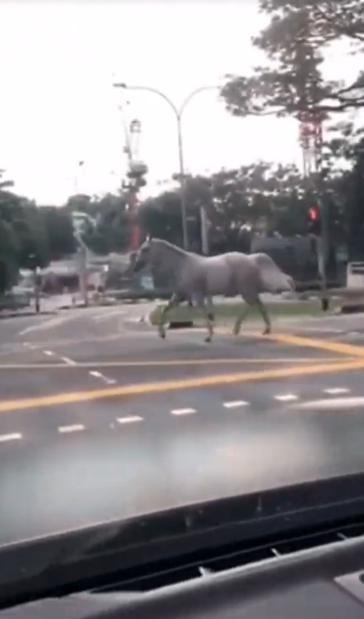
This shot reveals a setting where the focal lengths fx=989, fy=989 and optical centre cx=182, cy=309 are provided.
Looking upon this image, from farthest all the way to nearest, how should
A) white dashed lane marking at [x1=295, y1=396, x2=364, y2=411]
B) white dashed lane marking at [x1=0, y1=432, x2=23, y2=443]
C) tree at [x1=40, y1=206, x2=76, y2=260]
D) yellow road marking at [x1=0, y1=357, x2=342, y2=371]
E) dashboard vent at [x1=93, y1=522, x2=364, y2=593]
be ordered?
white dashed lane marking at [x1=295, y1=396, x2=364, y2=411], yellow road marking at [x1=0, y1=357, x2=342, y2=371], tree at [x1=40, y1=206, x2=76, y2=260], white dashed lane marking at [x1=0, y1=432, x2=23, y2=443], dashboard vent at [x1=93, y1=522, x2=364, y2=593]

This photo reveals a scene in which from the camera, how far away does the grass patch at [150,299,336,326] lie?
236 cm

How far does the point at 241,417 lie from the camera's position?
226cm

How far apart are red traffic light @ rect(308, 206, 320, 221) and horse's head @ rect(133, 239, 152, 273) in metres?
0.38

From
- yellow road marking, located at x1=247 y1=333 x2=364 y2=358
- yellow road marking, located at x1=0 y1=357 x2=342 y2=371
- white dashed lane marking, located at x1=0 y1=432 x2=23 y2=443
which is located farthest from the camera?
yellow road marking, located at x1=247 y1=333 x2=364 y2=358

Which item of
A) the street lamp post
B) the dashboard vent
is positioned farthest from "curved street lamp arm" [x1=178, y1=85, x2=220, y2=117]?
the dashboard vent

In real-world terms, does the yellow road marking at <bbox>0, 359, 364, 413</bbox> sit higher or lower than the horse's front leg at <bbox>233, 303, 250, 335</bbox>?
lower

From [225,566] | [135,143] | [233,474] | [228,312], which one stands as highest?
[135,143]

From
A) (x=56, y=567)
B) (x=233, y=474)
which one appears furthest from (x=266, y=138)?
(x=56, y=567)

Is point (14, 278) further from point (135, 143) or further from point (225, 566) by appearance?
point (225, 566)

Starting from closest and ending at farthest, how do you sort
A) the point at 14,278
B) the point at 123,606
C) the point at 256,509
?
1. the point at 123,606
2. the point at 256,509
3. the point at 14,278

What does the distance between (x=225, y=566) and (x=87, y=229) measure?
1.33 meters

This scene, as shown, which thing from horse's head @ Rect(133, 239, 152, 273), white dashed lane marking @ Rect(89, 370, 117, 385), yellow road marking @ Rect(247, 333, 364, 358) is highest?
horse's head @ Rect(133, 239, 152, 273)

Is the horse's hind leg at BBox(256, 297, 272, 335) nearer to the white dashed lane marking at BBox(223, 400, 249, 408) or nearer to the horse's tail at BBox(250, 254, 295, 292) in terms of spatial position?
the horse's tail at BBox(250, 254, 295, 292)

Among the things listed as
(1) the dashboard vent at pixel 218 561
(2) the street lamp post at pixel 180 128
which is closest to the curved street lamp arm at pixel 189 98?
(2) the street lamp post at pixel 180 128
